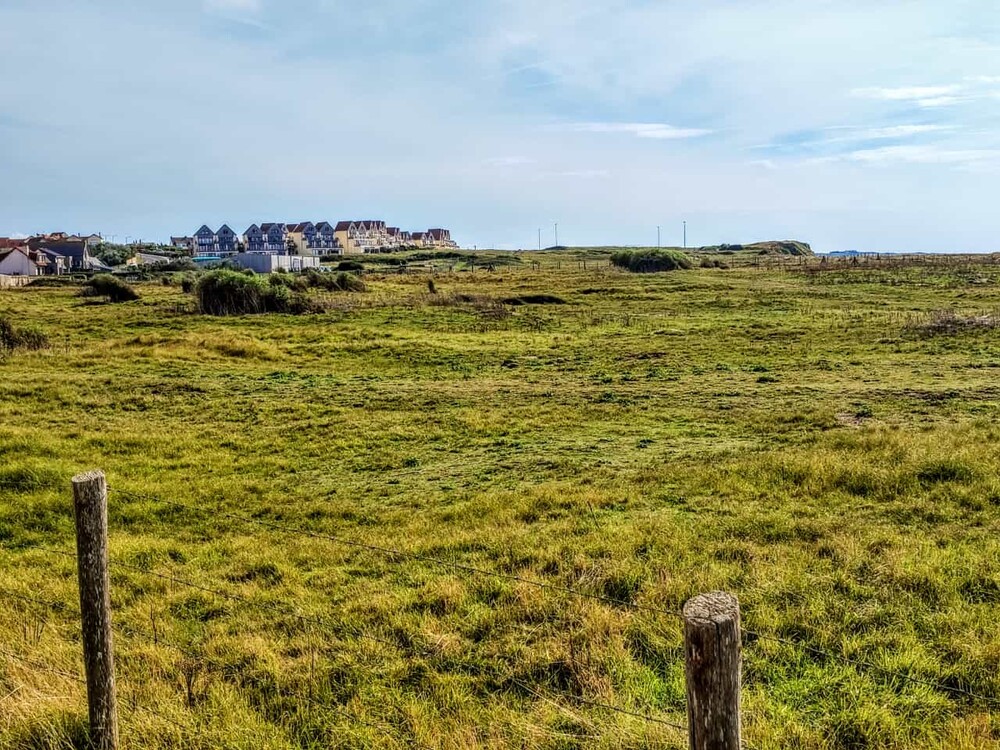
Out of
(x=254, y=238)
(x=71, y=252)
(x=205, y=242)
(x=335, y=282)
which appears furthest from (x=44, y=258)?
(x=335, y=282)

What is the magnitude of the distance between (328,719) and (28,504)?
30.4 ft

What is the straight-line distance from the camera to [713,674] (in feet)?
8.73

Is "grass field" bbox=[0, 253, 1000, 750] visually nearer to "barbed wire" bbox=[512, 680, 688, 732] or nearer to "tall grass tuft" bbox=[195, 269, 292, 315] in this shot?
"barbed wire" bbox=[512, 680, 688, 732]

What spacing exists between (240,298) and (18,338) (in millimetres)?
14705

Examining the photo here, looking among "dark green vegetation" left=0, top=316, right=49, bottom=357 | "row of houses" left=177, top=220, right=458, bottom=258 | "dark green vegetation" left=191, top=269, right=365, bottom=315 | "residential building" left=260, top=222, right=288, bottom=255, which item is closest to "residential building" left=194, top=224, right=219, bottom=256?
"row of houses" left=177, top=220, right=458, bottom=258

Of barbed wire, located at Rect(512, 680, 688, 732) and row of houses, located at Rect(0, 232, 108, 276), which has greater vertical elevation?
row of houses, located at Rect(0, 232, 108, 276)

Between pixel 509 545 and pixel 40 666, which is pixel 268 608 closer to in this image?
pixel 40 666

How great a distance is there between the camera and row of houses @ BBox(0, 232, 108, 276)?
307 feet

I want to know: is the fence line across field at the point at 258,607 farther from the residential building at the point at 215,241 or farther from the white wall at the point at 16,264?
the residential building at the point at 215,241

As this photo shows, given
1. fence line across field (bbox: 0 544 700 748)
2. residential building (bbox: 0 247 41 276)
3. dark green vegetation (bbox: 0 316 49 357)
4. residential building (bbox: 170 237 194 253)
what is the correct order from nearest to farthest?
1. fence line across field (bbox: 0 544 700 748)
2. dark green vegetation (bbox: 0 316 49 357)
3. residential building (bbox: 0 247 41 276)
4. residential building (bbox: 170 237 194 253)

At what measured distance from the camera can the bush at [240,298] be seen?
4284 centimetres

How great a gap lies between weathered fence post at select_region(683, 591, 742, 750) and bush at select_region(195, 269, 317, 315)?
137 ft

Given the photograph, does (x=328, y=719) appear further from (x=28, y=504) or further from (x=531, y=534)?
(x=28, y=504)

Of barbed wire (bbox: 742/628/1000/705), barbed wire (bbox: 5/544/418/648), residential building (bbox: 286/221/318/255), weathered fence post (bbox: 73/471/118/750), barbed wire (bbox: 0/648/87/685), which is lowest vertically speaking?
barbed wire (bbox: 5/544/418/648)
